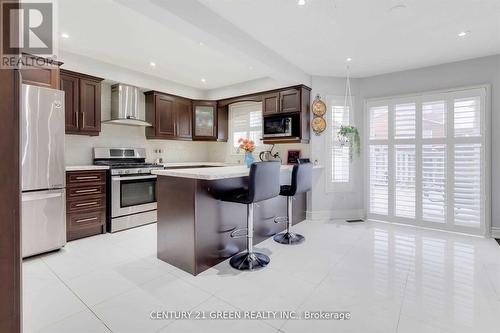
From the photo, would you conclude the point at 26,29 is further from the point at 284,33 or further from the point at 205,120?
the point at 205,120

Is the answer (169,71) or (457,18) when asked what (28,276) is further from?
(457,18)

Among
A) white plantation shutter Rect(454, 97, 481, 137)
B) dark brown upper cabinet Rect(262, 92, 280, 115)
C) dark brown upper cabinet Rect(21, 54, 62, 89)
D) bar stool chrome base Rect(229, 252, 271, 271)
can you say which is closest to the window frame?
dark brown upper cabinet Rect(262, 92, 280, 115)

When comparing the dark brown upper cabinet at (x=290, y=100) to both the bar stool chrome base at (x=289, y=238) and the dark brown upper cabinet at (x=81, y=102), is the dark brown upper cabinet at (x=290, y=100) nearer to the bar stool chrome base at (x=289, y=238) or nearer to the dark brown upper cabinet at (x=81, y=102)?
the bar stool chrome base at (x=289, y=238)

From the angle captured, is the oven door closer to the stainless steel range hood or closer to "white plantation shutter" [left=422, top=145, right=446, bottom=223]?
the stainless steel range hood

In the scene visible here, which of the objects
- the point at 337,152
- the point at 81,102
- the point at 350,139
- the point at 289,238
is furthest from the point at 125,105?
the point at 350,139

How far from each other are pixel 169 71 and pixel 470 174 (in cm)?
524

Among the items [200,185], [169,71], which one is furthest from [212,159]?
[200,185]

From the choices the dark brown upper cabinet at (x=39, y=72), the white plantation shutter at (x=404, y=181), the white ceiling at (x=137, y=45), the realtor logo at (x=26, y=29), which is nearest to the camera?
the realtor logo at (x=26, y=29)

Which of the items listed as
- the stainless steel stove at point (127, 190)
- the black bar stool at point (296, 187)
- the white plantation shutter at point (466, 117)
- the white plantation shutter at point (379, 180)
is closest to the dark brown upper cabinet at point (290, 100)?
the black bar stool at point (296, 187)

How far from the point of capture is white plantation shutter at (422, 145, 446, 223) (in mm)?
3988

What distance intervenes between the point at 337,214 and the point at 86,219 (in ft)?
13.6

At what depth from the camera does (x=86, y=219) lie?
3680 mm

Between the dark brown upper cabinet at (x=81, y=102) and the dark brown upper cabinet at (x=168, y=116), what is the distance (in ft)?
3.31

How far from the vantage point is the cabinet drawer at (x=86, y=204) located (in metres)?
3.53
